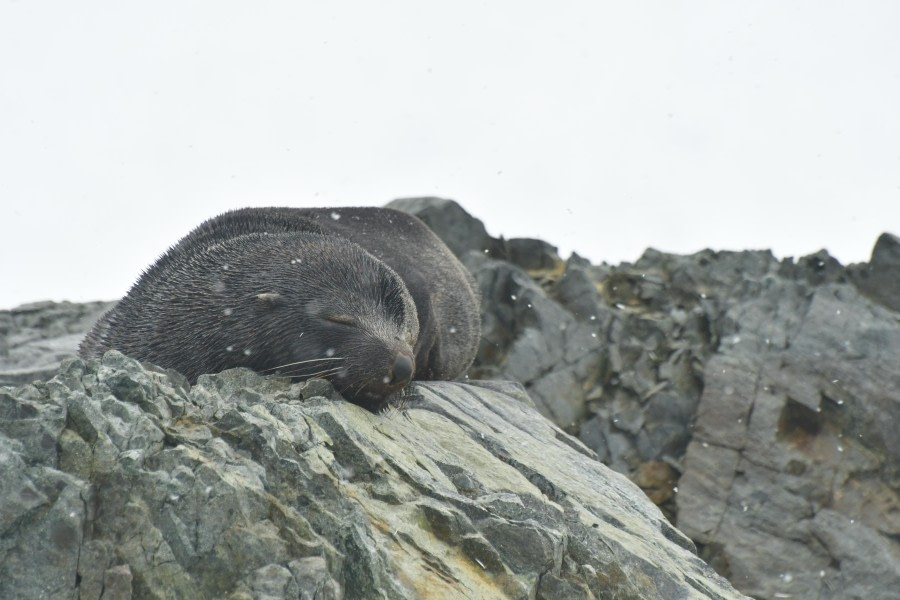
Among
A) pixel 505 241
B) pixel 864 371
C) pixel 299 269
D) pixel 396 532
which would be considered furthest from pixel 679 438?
pixel 396 532

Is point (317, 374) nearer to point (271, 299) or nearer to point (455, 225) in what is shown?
point (271, 299)

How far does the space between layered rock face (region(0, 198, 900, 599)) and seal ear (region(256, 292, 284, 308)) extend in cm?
70

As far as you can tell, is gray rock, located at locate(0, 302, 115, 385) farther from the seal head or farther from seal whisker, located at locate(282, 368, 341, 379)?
seal whisker, located at locate(282, 368, 341, 379)

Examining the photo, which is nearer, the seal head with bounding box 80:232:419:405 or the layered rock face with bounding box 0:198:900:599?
the layered rock face with bounding box 0:198:900:599

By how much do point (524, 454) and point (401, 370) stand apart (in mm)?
1416

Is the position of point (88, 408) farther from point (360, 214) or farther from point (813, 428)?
point (813, 428)

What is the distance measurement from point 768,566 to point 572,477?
5.74 m

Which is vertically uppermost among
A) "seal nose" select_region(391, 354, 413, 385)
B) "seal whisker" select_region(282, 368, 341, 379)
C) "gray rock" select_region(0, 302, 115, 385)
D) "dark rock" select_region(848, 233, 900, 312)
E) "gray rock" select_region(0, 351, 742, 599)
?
"dark rock" select_region(848, 233, 900, 312)

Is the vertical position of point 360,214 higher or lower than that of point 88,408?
higher

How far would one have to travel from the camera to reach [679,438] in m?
13.7

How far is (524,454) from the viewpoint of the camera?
759 centimetres

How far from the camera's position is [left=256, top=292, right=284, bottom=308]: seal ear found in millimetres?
7184

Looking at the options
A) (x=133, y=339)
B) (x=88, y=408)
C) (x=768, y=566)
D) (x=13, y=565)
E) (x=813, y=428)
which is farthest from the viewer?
(x=813, y=428)

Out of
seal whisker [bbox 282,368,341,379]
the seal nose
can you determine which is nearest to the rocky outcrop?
the seal nose
